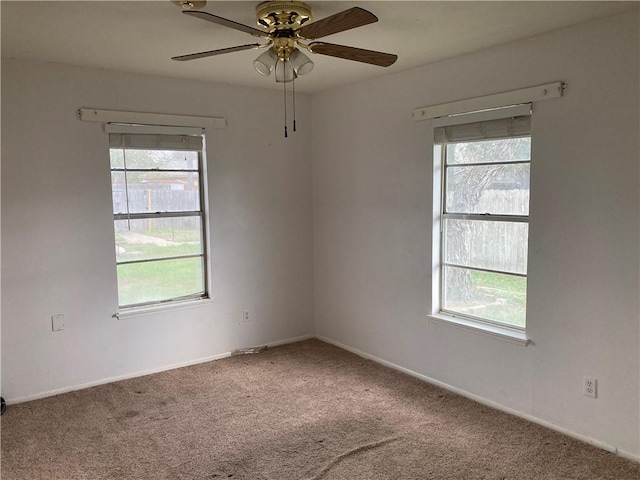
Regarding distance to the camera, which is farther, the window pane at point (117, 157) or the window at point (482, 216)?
the window pane at point (117, 157)

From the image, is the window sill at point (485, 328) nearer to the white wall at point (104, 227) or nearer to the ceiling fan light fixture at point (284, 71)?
the white wall at point (104, 227)

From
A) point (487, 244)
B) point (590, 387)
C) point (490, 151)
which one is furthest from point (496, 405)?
point (490, 151)

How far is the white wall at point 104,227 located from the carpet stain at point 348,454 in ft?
6.47

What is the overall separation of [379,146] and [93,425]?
2903 mm

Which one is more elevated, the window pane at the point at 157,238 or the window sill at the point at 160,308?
the window pane at the point at 157,238

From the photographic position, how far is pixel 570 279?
2955mm

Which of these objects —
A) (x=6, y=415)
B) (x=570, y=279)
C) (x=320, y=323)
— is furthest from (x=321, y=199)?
(x=6, y=415)

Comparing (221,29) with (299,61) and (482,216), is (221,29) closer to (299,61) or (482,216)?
(299,61)

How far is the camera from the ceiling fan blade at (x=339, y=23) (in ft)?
6.77

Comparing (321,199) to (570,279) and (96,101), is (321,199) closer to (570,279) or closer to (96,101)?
(96,101)

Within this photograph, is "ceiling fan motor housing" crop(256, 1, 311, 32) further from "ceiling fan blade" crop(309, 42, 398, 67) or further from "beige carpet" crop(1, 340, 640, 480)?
"beige carpet" crop(1, 340, 640, 480)

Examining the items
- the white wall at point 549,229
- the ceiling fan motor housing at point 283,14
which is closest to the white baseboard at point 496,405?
the white wall at point 549,229

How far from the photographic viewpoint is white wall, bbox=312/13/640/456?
8.93 feet

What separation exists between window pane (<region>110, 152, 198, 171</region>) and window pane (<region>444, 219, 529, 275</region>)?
218 centimetres
